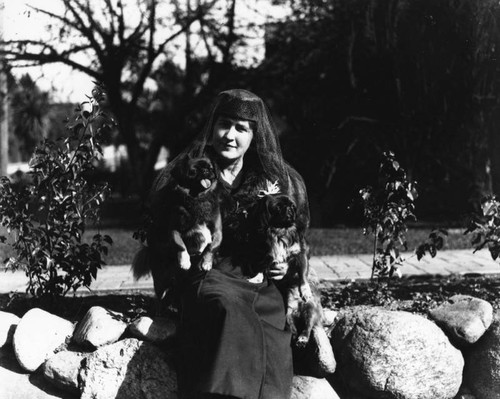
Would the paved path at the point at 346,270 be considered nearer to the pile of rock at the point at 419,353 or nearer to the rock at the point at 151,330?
the pile of rock at the point at 419,353

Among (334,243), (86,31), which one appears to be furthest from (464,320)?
(86,31)

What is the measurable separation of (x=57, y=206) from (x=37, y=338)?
1.04 m

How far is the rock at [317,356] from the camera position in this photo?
11.3 feet

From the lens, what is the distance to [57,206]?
13.9 feet

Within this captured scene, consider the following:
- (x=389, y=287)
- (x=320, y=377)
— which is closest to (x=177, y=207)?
(x=320, y=377)

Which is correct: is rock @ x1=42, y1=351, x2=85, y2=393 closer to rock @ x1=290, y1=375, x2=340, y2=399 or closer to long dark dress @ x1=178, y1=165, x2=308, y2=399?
long dark dress @ x1=178, y1=165, x2=308, y2=399

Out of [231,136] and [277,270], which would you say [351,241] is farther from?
[277,270]

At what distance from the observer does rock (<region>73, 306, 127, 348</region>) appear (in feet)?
11.5

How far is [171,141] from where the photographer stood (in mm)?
16531

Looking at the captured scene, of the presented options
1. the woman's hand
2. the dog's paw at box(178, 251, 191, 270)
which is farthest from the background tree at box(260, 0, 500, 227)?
Answer: the dog's paw at box(178, 251, 191, 270)

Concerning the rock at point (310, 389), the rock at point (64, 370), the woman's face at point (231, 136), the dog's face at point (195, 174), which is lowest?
the rock at point (310, 389)

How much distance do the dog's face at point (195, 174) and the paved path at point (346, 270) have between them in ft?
8.56

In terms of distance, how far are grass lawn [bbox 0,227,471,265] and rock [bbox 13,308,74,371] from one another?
406cm

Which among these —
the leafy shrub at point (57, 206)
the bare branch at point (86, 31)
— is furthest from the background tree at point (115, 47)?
the leafy shrub at point (57, 206)
